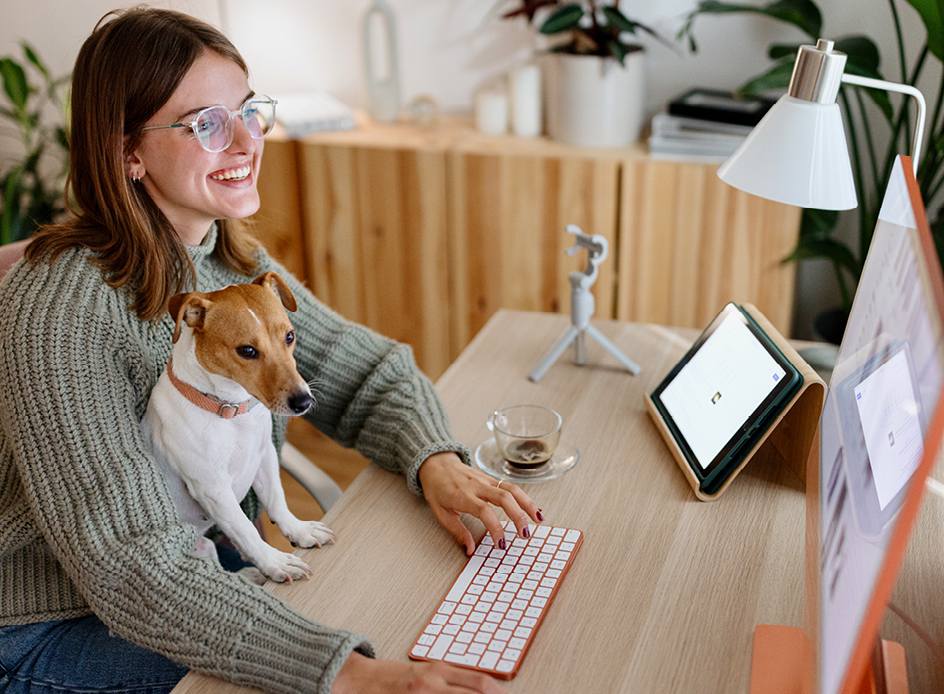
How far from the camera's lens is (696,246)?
2.24m

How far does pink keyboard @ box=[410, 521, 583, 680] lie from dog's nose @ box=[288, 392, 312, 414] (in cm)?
28

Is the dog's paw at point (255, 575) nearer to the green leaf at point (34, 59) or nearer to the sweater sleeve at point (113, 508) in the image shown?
the sweater sleeve at point (113, 508)

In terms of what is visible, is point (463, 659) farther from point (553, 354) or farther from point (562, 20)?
point (562, 20)

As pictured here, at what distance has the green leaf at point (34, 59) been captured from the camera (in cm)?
224

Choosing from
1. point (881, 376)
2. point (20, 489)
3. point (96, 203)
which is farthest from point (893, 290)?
point (20, 489)

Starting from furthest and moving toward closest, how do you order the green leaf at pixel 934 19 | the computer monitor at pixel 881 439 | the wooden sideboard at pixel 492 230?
the wooden sideboard at pixel 492 230 → the green leaf at pixel 934 19 → the computer monitor at pixel 881 439

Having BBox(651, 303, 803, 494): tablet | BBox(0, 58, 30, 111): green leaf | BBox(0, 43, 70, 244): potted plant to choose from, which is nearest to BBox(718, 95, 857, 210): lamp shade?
BBox(651, 303, 803, 494): tablet

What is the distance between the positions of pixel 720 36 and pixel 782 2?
377 millimetres

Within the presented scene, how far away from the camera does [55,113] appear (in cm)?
269

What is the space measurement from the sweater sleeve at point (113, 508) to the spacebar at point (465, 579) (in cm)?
13

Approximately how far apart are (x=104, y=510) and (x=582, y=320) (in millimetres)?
877

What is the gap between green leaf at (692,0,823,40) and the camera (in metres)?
1.89

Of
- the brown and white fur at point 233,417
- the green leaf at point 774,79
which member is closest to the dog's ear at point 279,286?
the brown and white fur at point 233,417

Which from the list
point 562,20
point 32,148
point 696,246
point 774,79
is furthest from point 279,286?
point 32,148
